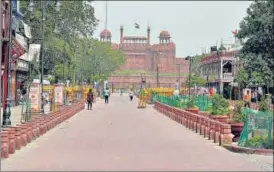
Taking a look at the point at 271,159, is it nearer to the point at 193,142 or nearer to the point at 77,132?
the point at 193,142

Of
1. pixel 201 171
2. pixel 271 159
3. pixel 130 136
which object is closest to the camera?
pixel 201 171

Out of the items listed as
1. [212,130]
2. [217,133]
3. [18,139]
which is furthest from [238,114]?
[18,139]

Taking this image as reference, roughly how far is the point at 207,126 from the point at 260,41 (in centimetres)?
3786

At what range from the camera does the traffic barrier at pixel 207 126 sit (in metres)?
19.7

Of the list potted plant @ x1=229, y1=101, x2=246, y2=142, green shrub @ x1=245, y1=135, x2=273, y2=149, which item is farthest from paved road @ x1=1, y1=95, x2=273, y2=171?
potted plant @ x1=229, y1=101, x2=246, y2=142

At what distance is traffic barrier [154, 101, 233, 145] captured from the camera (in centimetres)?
1970

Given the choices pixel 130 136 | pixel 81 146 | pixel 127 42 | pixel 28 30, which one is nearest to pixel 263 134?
pixel 81 146

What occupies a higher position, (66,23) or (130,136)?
(66,23)

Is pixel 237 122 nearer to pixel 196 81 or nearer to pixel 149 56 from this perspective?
Answer: pixel 196 81

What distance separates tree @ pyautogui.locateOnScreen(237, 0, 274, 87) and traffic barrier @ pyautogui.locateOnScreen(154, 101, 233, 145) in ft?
83.2

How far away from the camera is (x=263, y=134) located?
16.9m

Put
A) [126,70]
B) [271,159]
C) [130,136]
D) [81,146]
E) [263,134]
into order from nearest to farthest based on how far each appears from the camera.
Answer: [271,159], [263,134], [81,146], [130,136], [126,70]

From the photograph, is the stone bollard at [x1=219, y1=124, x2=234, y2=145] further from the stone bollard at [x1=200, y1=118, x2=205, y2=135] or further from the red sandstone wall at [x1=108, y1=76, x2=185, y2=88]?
the red sandstone wall at [x1=108, y1=76, x2=185, y2=88]

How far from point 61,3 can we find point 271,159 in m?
45.4
